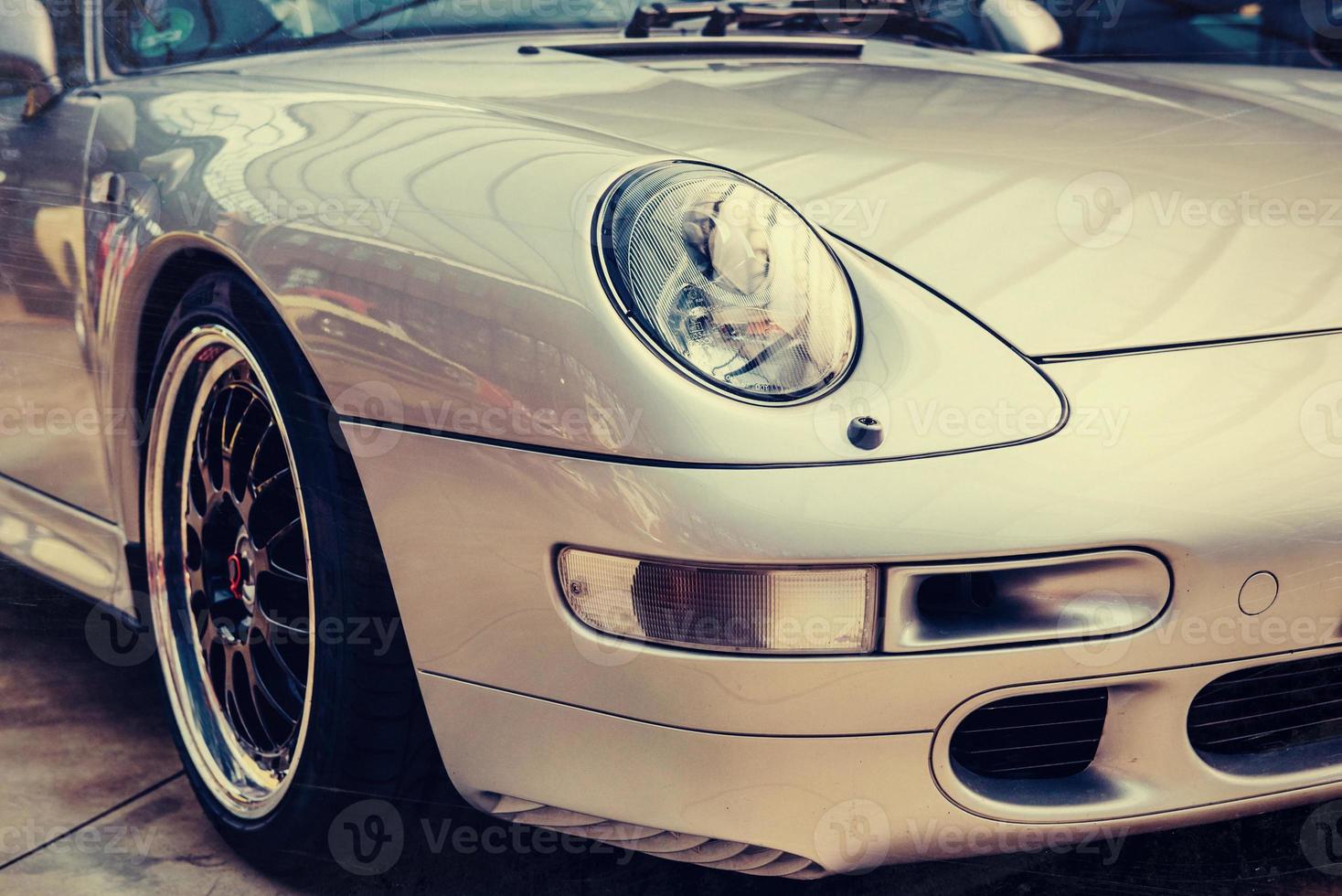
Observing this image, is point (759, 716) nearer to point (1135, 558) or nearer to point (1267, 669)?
point (1135, 558)

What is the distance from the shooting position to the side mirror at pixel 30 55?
2.18m

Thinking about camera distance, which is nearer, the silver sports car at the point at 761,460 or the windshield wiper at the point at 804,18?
the silver sports car at the point at 761,460

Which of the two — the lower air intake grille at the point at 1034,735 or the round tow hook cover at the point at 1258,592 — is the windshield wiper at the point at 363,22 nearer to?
the lower air intake grille at the point at 1034,735

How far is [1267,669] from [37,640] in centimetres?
217

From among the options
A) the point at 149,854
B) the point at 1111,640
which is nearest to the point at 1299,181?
the point at 1111,640

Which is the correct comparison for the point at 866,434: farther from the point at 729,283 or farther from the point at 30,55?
the point at 30,55

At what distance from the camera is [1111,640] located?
52.5 inches

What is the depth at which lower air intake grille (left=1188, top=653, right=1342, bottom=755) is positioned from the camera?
1.43 meters

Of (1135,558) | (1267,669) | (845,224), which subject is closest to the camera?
(1135,558)

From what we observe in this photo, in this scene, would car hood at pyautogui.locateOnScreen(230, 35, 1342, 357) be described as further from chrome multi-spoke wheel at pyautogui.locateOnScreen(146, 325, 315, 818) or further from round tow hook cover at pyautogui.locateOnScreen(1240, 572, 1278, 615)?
chrome multi-spoke wheel at pyautogui.locateOnScreen(146, 325, 315, 818)

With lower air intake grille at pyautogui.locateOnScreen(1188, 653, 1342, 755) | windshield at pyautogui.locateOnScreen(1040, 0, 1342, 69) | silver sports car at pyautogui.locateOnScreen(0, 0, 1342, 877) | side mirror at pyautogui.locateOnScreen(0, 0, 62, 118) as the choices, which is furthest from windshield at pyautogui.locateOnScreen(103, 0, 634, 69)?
lower air intake grille at pyautogui.locateOnScreen(1188, 653, 1342, 755)

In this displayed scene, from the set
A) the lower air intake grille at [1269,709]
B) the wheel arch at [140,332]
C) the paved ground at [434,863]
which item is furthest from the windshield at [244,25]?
the lower air intake grille at [1269,709]

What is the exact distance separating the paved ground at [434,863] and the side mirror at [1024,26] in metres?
1.52

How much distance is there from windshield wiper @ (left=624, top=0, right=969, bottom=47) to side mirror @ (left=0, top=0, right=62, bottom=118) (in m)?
0.96
